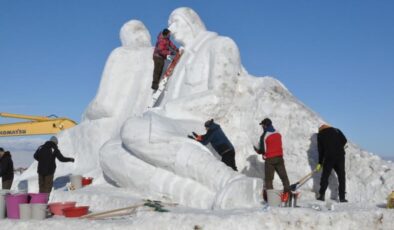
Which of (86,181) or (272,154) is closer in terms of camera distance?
(272,154)

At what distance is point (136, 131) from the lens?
847 cm

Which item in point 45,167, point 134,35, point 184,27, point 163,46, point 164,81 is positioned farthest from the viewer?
point 134,35

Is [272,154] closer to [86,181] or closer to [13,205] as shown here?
[13,205]

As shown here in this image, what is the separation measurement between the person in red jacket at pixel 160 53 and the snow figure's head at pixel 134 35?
6.73ft

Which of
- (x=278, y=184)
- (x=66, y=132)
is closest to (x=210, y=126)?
(x=278, y=184)

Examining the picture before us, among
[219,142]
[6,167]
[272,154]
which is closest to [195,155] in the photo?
[219,142]

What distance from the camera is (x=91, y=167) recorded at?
1189cm

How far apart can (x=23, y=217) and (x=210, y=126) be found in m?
3.13

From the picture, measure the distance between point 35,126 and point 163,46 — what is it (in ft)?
22.8

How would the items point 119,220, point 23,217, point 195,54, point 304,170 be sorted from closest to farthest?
point 119,220 < point 23,217 < point 304,170 < point 195,54

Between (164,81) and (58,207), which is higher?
(164,81)

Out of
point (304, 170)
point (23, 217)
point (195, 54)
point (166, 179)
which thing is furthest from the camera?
point (195, 54)

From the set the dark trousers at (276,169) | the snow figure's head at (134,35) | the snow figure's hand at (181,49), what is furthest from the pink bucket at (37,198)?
the snow figure's head at (134,35)

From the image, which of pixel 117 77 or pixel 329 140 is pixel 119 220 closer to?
pixel 329 140
